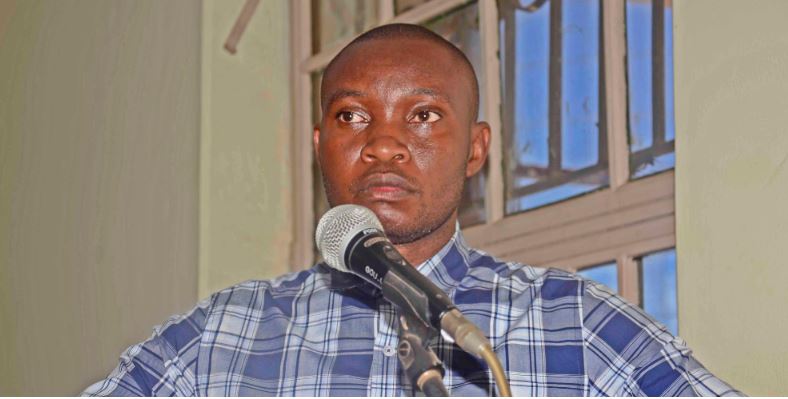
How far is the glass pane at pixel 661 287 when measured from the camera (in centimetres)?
243

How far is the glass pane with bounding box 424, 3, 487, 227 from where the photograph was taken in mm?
2961

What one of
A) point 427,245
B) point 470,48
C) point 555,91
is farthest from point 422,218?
point 470,48

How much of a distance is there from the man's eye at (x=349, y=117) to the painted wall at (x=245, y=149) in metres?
1.51

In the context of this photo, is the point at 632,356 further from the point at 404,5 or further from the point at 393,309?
the point at 404,5

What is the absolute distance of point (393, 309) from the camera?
1.85 m

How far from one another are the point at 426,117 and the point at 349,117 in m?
0.10

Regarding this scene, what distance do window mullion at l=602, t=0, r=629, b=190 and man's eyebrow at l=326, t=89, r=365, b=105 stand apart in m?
0.81

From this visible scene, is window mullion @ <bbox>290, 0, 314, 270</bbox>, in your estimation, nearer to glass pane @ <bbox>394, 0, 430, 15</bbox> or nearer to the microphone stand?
glass pane @ <bbox>394, 0, 430, 15</bbox>

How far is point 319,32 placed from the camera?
3.48 meters

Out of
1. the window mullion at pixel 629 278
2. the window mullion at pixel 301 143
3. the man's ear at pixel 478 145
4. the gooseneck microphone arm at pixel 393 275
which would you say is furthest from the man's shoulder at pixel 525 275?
the window mullion at pixel 301 143

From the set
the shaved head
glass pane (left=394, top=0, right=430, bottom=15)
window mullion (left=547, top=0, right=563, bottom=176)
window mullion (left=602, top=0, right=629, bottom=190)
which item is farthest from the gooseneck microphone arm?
glass pane (left=394, top=0, right=430, bottom=15)

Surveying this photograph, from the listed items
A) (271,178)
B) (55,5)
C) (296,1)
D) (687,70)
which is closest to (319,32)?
(296,1)

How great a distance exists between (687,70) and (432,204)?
22.8 inches

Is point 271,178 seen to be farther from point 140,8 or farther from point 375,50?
point 375,50
